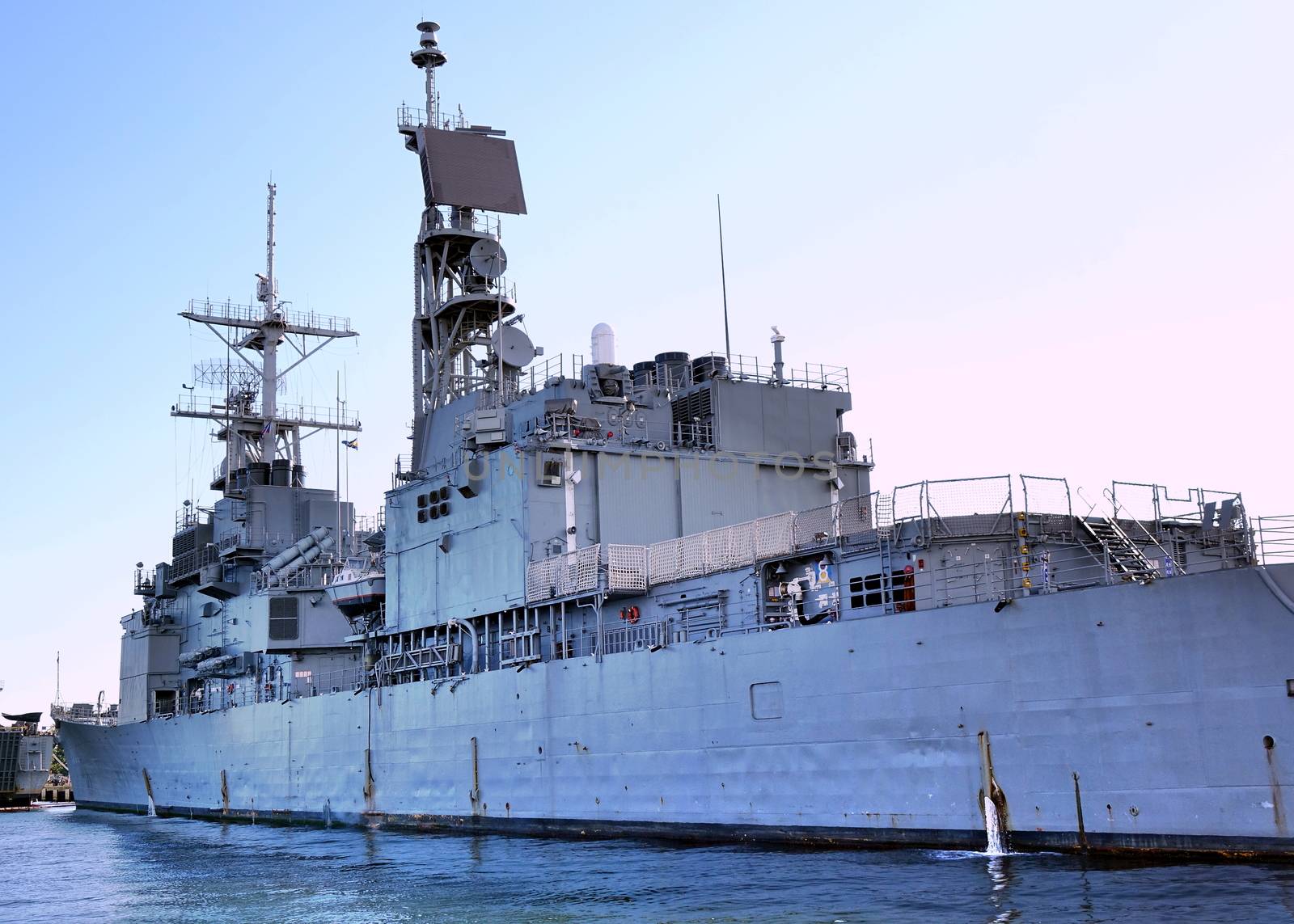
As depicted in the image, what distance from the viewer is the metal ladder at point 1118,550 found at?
66.7ft

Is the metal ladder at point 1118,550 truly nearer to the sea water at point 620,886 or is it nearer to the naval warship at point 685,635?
the naval warship at point 685,635

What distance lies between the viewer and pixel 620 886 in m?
18.9

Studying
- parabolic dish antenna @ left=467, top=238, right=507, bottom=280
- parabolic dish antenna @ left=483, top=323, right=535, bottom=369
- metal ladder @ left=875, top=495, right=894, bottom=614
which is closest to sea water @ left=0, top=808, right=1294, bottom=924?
metal ladder @ left=875, top=495, right=894, bottom=614

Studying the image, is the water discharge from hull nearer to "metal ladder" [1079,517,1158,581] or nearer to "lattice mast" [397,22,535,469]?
"metal ladder" [1079,517,1158,581]

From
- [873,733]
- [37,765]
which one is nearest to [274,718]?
[873,733]

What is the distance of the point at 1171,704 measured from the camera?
17.9 metres

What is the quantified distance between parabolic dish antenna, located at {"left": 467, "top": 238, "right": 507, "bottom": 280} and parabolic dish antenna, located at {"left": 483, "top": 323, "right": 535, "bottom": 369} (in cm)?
329

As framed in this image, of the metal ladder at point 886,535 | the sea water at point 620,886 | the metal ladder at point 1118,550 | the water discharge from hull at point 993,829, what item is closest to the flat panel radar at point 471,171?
the sea water at point 620,886

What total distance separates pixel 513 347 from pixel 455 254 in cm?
610

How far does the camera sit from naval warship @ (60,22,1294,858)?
60.0ft

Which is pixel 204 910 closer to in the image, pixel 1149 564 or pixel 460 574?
pixel 460 574

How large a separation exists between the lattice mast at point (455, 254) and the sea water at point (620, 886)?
548 inches

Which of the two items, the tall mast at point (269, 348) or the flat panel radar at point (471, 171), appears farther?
the tall mast at point (269, 348)

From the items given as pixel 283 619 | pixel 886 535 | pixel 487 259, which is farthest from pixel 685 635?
pixel 283 619
